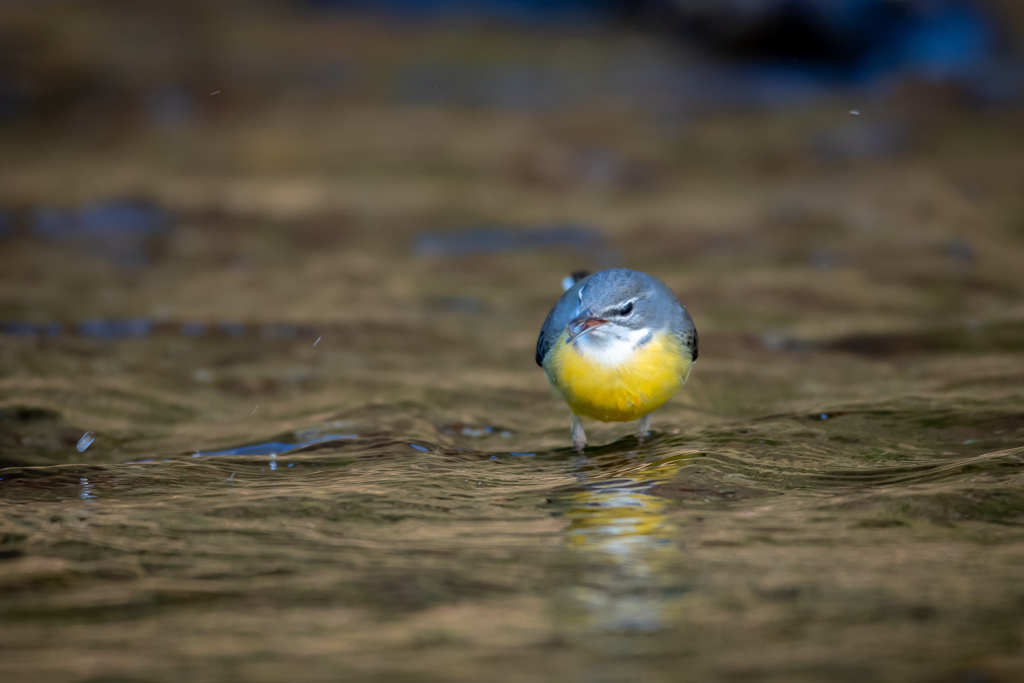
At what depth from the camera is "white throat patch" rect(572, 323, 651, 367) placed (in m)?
5.89

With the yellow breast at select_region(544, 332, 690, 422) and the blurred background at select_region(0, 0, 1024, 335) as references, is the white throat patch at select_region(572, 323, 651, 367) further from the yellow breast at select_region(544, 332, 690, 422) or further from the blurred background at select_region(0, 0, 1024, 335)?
the blurred background at select_region(0, 0, 1024, 335)

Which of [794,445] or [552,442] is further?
[552,442]

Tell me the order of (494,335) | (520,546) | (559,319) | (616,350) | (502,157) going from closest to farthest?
1. (520,546)
2. (616,350)
3. (559,319)
4. (494,335)
5. (502,157)

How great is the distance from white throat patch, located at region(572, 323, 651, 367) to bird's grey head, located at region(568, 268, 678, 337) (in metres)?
0.01

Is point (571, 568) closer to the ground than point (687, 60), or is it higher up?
closer to the ground

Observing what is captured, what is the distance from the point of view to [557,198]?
45.1 ft

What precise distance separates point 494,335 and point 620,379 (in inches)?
141

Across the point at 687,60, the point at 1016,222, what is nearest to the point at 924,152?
the point at 1016,222

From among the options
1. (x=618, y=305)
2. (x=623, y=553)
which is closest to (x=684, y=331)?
(x=618, y=305)

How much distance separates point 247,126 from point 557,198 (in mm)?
5013

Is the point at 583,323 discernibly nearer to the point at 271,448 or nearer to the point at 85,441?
the point at 271,448

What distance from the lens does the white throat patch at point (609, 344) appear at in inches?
232

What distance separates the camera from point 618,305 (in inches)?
234

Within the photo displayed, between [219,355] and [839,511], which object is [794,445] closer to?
[839,511]
